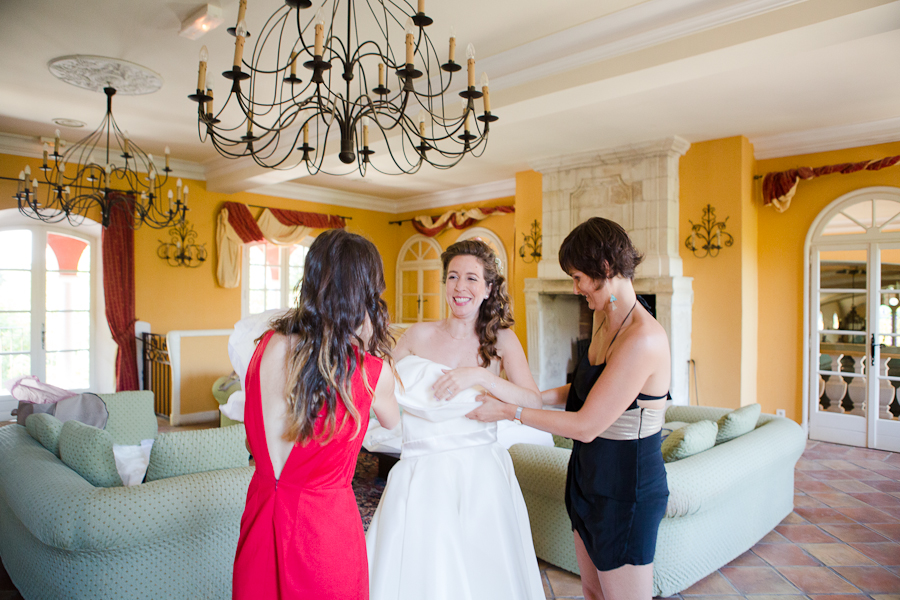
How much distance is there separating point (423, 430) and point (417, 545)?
0.34 metres

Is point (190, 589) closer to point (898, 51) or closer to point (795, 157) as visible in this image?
point (898, 51)

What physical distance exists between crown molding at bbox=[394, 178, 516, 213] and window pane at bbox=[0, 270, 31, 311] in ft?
16.7

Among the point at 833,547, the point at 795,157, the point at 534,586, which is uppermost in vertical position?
the point at 795,157

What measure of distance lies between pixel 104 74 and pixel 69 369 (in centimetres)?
411

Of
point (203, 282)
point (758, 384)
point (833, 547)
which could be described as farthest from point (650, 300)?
point (203, 282)

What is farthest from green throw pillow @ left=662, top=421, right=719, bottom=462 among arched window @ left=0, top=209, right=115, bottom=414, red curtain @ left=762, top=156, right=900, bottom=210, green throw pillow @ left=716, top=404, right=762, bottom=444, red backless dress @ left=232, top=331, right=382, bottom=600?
arched window @ left=0, top=209, right=115, bottom=414

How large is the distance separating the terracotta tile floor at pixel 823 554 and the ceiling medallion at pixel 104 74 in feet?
13.9

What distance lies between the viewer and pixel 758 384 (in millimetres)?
5617

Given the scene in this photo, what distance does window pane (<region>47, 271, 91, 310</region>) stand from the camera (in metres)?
6.39

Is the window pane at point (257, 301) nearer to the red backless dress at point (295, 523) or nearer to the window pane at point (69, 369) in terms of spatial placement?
the window pane at point (69, 369)

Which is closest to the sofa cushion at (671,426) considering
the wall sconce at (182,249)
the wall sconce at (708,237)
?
the wall sconce at (708,237)

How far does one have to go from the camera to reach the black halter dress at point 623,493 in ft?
4.55

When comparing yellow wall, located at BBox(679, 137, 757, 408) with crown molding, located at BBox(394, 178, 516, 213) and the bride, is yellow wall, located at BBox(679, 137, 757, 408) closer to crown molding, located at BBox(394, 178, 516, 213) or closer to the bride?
crown molding, located at BBox(394, 178, 516, 213)

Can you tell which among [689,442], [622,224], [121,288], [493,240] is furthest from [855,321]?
[121,288]
